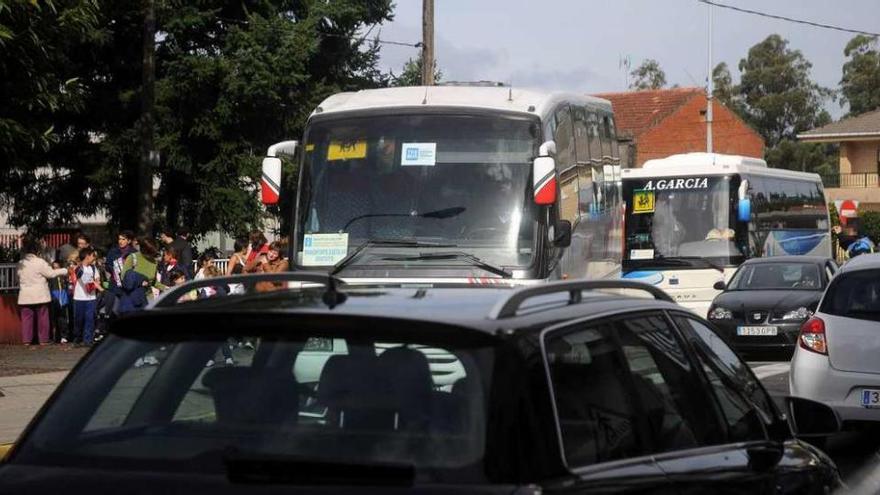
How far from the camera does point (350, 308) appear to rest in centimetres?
416

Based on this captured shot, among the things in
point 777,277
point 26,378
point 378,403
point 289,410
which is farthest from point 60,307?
point 378,403

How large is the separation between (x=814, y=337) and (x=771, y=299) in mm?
9320

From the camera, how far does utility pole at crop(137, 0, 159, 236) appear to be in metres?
26.0

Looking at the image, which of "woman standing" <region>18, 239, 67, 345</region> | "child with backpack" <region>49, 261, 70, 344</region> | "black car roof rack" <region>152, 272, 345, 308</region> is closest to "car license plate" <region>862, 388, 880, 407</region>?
"black car roof rack" <region>152, 272, 345, 308</region>

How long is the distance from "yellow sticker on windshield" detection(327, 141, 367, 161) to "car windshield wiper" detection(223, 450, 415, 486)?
10214mm

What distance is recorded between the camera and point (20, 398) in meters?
15.1

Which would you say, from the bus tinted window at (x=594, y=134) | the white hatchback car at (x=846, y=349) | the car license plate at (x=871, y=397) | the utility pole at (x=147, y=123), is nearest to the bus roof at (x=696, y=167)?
the utility pole at (x=147, y=123)

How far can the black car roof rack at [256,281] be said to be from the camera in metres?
4.41

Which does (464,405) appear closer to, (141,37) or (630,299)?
(630,299)

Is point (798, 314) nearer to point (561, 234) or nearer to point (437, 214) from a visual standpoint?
point (561, 234)

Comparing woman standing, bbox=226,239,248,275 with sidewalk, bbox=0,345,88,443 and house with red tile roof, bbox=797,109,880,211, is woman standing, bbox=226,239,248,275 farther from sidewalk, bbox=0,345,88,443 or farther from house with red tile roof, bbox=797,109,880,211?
house with red tile roof, bbox=797,109,880,211

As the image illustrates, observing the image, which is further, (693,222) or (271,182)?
(693,222)

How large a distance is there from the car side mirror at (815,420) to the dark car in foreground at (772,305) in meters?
15.5

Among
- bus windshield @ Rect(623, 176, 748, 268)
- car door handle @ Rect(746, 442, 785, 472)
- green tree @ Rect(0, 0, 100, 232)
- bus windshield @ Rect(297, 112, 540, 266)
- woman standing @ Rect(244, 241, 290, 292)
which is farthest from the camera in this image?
bus windshield @ Rect(623, 176, 748, 268)
